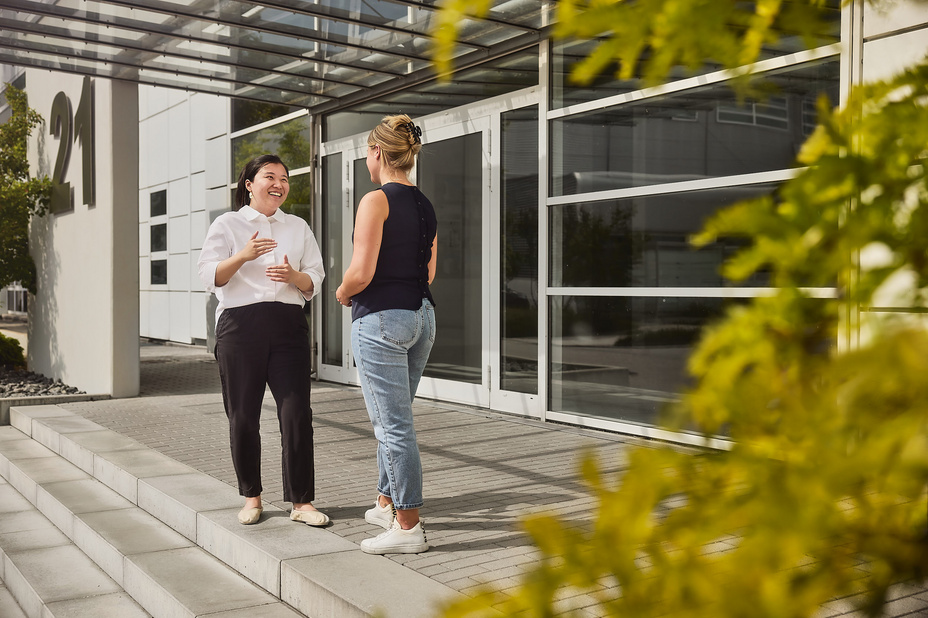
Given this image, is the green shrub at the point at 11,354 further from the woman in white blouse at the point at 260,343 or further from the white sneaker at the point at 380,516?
the white sneaker at the point at 380,516

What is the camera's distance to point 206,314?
19.3 metres

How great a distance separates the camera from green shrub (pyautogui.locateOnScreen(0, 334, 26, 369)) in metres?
14.1

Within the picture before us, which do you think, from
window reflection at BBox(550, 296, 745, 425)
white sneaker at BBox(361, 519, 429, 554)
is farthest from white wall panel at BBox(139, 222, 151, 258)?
white sneaker at BBox(361, 519, 429, 554)

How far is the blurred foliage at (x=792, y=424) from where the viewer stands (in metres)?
0.69

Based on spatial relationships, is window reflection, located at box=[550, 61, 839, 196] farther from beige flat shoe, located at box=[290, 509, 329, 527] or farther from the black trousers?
beige flat shoe, located at box=[290, 509, 329, 527]

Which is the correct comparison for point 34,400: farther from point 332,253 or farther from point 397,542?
point 397,542

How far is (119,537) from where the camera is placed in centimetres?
519

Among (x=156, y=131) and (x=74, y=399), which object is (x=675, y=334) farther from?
(x=156, y=131)

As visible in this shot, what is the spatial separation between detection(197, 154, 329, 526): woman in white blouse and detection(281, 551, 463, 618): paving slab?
0.66 metres

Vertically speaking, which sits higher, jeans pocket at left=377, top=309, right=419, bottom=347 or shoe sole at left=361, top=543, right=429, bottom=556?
jeans pocket at left=377, top=309, right=419, bottom=347

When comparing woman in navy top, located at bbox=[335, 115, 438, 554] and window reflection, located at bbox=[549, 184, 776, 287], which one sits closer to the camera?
woman in navy top, located at bbox=[335, 115, 438, 554]

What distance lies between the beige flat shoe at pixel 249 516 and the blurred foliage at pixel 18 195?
30.7ft

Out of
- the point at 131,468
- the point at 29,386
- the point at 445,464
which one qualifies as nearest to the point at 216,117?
the point at 29,386

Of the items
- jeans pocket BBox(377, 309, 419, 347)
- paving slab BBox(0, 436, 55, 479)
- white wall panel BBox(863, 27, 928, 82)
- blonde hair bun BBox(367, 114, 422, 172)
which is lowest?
paving slab BBox(0, 436, 55, 479)
